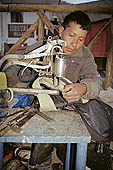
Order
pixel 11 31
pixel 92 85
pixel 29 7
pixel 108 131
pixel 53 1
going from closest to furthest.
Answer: pixel 92 85 → pixel 108 131 → pixel 29 7 → pixel 53 1 → pixel 11 31

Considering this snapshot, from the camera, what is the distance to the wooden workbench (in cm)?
98

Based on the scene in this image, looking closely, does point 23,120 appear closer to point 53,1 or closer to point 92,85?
point 92,85

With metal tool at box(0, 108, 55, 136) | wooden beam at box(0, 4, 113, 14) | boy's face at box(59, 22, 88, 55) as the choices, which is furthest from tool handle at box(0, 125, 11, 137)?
wooden beam at box(0, 4, 113, 14)

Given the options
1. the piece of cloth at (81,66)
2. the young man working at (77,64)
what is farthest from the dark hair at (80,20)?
the piece of cloth at (81,66)

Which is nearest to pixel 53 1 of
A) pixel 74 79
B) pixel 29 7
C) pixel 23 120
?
pixel 29 7

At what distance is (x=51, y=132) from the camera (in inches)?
40.1

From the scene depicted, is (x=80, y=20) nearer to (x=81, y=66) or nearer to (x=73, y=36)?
(x=73, y=36)

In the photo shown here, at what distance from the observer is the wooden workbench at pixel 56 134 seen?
0.98m

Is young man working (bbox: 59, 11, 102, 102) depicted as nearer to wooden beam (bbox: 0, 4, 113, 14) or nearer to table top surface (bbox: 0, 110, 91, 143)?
table top surface (bbox: 0, 110, 91, 143)

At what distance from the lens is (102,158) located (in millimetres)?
1857

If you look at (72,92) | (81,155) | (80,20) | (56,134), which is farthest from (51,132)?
(80,20)

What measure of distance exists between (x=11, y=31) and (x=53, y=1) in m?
4.88

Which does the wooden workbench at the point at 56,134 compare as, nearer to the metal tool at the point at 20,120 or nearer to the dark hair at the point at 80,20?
the metal tool at the point at 20,120

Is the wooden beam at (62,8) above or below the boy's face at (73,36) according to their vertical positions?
above
